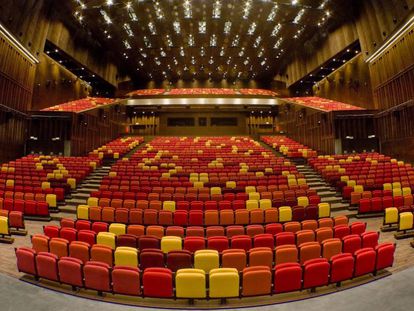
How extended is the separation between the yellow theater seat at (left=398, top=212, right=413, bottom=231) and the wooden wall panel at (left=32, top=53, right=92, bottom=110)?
15287 mm

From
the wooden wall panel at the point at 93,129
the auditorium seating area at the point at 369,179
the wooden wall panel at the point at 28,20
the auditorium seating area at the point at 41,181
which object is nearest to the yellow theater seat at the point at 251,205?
the auditorium seating area at the point at 369,179

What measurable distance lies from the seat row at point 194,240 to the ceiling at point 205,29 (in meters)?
11.4

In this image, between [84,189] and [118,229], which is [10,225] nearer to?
[118,229]

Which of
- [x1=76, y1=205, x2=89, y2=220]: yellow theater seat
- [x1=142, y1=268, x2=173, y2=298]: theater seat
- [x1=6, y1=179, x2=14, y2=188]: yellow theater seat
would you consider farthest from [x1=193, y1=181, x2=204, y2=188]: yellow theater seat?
[x1=6, y1=179, x2=14, y2=188]: yellow theater seat

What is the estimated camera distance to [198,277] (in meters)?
3.06

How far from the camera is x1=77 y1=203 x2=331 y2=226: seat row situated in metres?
5.66

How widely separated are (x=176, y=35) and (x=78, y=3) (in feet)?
17.9

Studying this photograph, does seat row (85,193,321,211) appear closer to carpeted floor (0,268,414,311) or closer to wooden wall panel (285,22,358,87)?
carpeted floor (0,268,414,311)

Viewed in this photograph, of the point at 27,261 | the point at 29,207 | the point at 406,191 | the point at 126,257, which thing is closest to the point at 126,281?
the point at 126,257

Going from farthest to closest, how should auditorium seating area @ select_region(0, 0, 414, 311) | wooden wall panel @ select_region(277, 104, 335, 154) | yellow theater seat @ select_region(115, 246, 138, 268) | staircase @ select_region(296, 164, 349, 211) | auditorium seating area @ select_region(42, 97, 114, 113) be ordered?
1. auditorium seating area @ select_region(42, 97, 114, 113)
2. wooden wall panel @ select_region(277, 104, 335, 154)
3. staircase @ select_region(296, 164, 349, 211)
4. yellow theater seat @ select_region(115, 246, 138, 268)
5. auditorium seating area @ select_region(0, 0, 414, 311)

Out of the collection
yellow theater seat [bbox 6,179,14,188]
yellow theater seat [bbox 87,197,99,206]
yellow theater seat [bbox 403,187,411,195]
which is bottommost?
yellow theater seat [bbox 87,197,99,206]

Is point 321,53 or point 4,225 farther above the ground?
point 321,53

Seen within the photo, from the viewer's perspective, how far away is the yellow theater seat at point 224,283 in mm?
3066

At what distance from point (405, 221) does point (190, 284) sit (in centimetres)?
416
